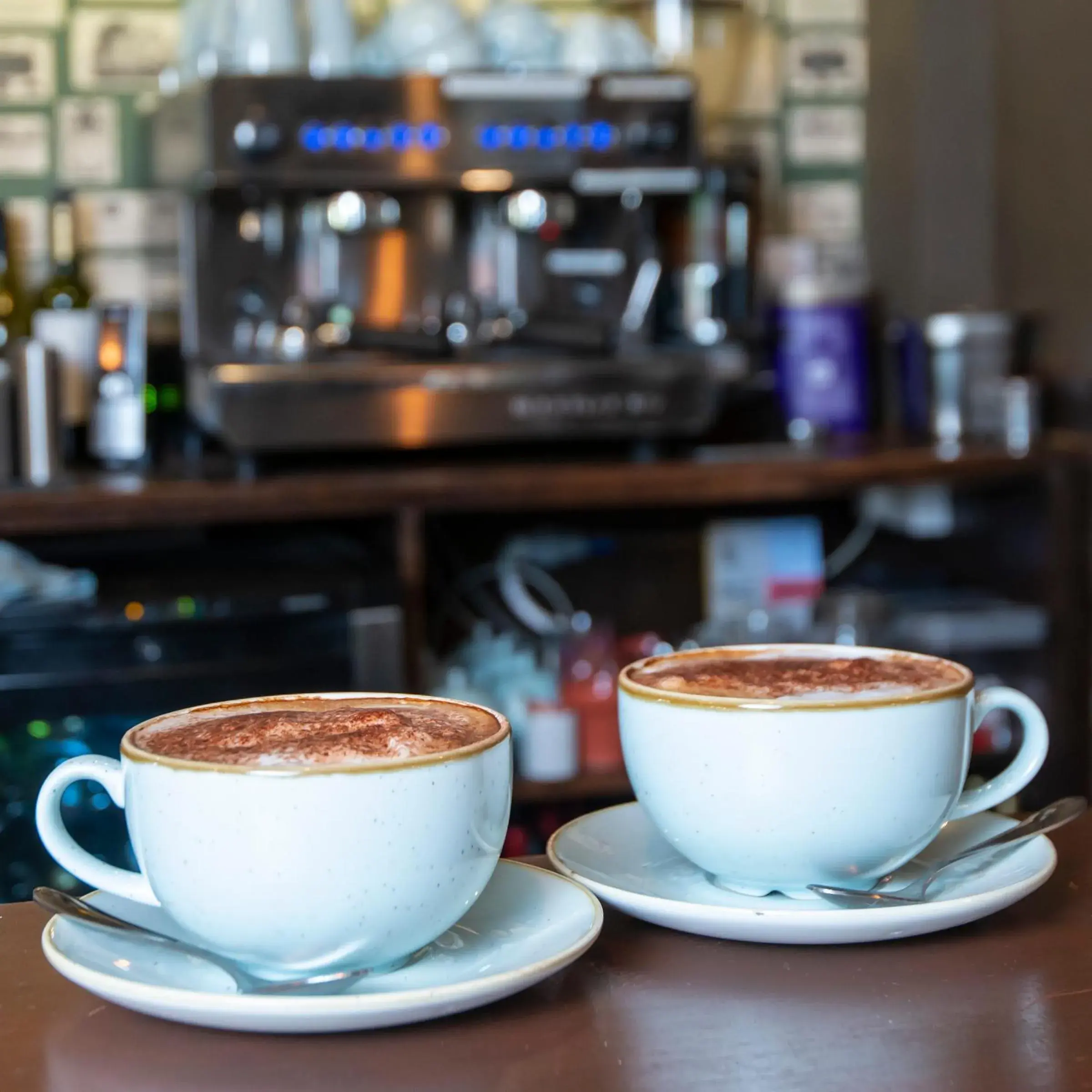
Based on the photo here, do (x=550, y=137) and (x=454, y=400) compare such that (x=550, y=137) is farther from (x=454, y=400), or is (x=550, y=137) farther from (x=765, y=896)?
(x=765, y=896)

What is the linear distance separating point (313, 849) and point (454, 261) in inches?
68.3

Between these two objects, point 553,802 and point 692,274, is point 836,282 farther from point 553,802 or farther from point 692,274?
point 553,802

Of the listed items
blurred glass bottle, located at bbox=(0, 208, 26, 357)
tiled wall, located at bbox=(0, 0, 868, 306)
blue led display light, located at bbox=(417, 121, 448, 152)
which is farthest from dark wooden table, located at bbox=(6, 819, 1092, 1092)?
tiled wall, located at bbox=(0, 0, 868, 306)

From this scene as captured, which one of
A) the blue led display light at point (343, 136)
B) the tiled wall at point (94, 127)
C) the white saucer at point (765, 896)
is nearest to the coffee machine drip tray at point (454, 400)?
the blue led display light at point (343, 136)

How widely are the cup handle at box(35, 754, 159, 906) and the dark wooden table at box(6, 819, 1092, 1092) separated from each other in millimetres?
38

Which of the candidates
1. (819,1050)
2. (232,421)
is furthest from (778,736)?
(232,421)

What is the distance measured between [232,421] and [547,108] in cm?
58

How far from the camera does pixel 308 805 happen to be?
0.50m

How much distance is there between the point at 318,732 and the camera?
555mm

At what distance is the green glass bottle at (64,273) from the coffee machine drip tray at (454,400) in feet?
1.14

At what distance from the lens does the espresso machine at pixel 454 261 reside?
75.2 inches

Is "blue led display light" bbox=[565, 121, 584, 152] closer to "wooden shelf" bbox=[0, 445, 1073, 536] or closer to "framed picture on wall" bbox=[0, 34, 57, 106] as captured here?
"wooden shelf" bbox=[0, 445, 1073, 536]

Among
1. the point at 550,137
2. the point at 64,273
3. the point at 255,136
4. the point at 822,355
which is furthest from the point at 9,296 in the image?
the point at 822,355

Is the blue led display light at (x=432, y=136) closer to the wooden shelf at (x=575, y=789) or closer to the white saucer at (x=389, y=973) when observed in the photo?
the wooden shelf at (x=575, y=789)
